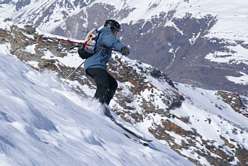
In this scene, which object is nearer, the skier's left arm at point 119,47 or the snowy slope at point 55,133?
the snowy slope at point 55,133

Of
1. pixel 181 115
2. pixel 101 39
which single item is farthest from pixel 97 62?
pixel 181 115

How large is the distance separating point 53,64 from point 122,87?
6.60 m

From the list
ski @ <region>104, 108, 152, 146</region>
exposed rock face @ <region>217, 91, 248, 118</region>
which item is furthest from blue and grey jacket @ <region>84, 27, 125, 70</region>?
exposed rock face @ <region>217, 91, 248, 118</region>

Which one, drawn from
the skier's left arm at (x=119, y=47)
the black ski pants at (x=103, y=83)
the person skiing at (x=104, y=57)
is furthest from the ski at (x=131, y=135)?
the skier's left arm at (x=119, y=47)

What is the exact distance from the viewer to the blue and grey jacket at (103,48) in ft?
48.8

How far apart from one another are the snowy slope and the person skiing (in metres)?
0.64

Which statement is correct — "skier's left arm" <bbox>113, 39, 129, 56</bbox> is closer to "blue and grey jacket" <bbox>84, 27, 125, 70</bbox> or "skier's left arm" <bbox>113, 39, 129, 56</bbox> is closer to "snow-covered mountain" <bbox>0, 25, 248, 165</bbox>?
"blue and grey jacket" <bbox>84, 27, 125, 70</bbox>

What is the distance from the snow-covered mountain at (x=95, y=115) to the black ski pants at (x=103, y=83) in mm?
473

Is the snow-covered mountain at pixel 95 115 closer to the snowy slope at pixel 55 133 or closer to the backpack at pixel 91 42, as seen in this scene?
the snowy slope at pixel 55 133

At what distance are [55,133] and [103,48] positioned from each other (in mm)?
5135

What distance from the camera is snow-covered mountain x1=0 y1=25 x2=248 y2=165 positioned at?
9.66m

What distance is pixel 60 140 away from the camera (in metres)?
10.1

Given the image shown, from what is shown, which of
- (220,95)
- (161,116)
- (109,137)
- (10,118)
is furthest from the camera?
(220,95)

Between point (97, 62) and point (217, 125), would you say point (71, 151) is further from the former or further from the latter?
point (217, 125)
